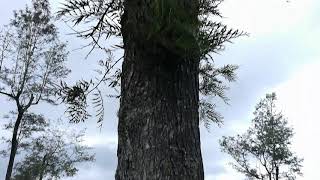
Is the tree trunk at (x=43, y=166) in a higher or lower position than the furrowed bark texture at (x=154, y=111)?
higher

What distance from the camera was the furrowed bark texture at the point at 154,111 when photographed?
105 inches

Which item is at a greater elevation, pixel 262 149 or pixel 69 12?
pixel 262 149

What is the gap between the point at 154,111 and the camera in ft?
8.97

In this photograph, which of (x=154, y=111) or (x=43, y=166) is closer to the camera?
(x=154, y=111)

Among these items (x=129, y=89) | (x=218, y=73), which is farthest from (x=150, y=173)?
(x=218, y=73)

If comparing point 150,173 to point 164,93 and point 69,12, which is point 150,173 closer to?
point 164,93

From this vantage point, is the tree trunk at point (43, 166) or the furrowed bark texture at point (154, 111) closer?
the furrowed bark texture at point (154, 111)

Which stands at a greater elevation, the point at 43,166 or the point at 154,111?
the point at 43,166

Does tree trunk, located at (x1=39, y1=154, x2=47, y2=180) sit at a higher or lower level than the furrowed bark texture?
higher

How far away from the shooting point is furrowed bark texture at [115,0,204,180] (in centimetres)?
266

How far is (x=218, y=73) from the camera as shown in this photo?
3564 millimetres

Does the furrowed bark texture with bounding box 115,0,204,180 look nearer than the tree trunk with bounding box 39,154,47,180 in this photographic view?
Yes

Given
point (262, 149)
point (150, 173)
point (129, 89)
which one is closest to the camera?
point (150, 173)

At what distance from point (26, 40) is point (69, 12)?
30249 millimetres
